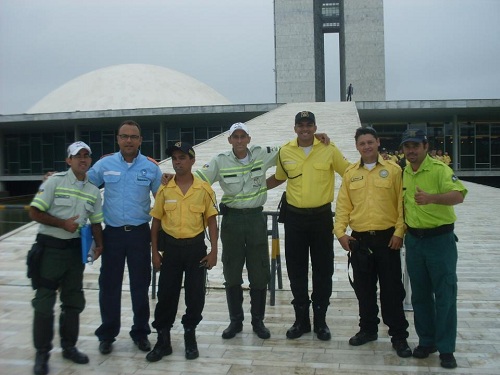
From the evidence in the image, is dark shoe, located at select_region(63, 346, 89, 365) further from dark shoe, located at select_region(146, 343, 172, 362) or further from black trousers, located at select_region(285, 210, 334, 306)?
black trousers, located at select_region(285, 210, 334, 306)

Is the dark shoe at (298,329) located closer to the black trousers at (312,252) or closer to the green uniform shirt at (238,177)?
the black trousers at (312,252)

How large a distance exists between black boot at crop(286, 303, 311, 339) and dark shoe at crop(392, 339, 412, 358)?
2.39 ft

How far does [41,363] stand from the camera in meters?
3.47

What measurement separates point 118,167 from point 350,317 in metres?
2.45

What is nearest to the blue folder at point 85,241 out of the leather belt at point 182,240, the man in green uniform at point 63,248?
the man in green uniform at point 63,248

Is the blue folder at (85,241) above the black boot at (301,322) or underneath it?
above

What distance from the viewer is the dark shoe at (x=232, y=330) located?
407 centimetres

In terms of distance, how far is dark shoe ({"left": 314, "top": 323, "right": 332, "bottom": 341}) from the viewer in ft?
13.1

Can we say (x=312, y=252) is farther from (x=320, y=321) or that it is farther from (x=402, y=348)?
(x=402, y=348)

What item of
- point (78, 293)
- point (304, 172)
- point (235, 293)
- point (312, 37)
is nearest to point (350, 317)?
point (235, 293)

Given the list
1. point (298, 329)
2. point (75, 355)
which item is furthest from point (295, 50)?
point (75, 355)

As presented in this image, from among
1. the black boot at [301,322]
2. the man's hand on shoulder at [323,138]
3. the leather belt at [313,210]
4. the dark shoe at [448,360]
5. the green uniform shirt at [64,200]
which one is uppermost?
the man's hand on shoulder at [323,138]

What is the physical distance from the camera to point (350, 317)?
4.51m

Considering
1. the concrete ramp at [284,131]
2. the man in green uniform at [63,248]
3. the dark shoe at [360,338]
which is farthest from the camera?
the concrete ramp at [284,131]
